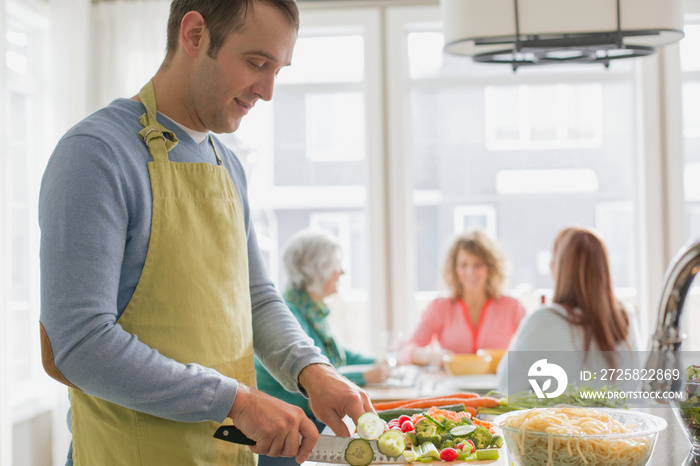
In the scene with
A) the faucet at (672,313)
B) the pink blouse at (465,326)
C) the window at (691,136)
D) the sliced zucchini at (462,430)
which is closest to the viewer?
the faucet at (672,313)

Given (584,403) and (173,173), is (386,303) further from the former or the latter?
(173,173)

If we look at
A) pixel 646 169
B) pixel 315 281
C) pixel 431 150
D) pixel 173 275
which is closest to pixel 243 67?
pixel 173 275

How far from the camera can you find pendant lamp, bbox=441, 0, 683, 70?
188 cm

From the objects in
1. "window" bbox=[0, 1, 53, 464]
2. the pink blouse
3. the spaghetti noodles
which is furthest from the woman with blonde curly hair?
the spaghetti noodles

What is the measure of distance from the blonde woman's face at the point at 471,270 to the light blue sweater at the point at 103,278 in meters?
3.06

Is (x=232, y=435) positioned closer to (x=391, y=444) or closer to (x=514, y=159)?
(x=391, y=444)

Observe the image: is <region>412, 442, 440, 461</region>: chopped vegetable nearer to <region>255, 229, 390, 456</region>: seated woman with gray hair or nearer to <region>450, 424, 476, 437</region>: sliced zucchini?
<region>450, 424, 476, 437</region>: sliced zucchini

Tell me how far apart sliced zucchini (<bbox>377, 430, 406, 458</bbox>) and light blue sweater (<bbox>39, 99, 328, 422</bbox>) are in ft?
1.04

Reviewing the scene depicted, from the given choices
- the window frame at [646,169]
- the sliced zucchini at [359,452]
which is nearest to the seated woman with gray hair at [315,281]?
the window frame at [646,169]

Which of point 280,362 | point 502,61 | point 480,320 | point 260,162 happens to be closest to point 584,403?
point 280,362

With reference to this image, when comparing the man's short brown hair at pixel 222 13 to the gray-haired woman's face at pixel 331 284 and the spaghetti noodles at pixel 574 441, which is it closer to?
the spaghetti noodles at pixel 574 441

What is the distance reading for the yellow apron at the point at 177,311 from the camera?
1203 mm

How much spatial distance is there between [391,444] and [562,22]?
124 cm

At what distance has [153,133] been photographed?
1.25m
